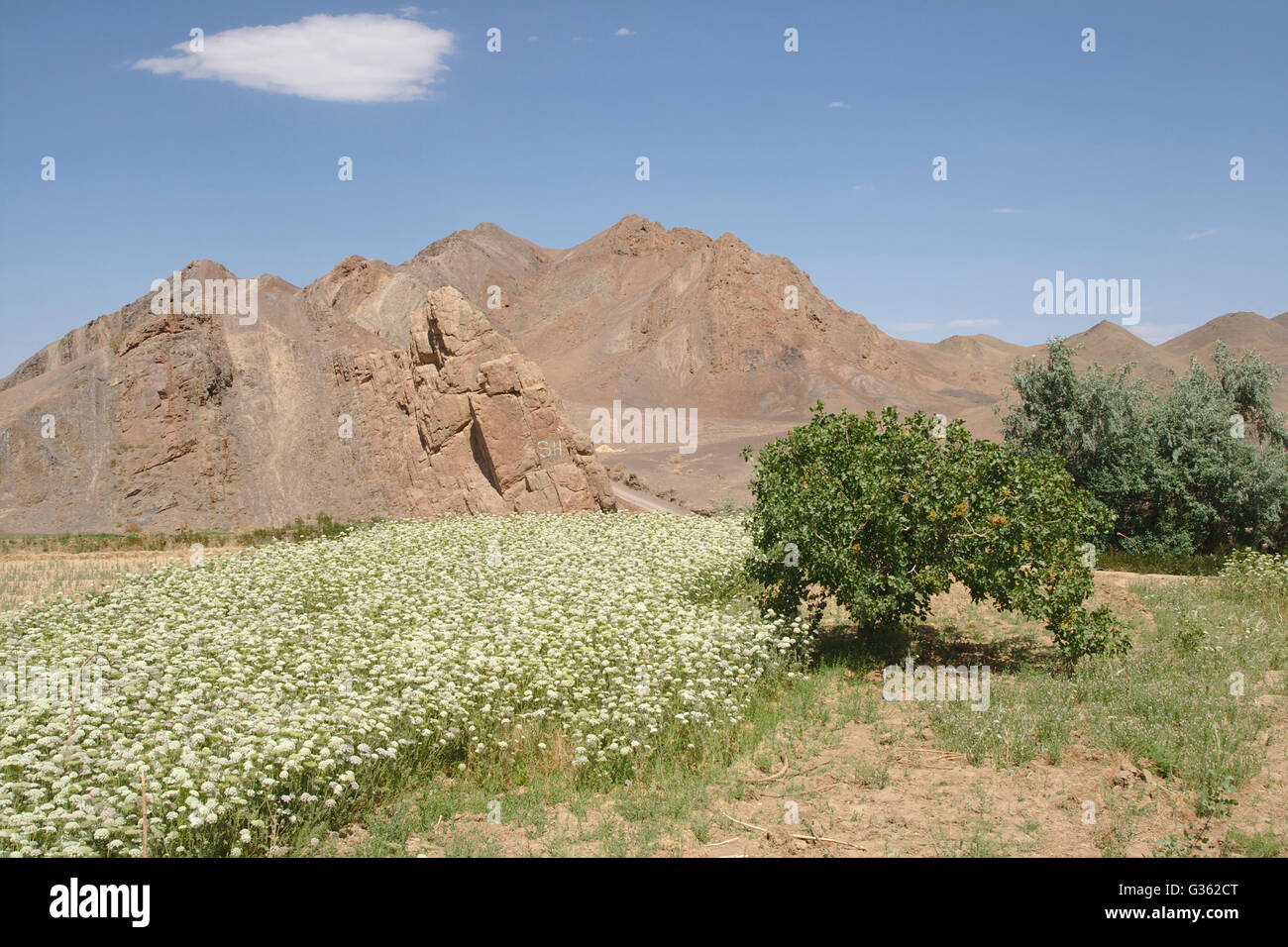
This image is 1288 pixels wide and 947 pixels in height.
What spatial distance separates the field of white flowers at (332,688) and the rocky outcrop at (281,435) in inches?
499

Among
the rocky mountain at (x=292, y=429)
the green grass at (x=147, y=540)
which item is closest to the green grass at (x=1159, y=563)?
the rocky mountain at (x=292, y=429)

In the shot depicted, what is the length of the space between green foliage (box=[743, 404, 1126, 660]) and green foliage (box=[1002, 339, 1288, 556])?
29.2 ft

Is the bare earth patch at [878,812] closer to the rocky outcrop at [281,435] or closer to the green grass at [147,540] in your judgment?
the green grass at [147,540]

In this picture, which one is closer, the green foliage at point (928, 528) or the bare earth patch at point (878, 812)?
the bare earth patch at point (878, 812)

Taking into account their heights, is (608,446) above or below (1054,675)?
above

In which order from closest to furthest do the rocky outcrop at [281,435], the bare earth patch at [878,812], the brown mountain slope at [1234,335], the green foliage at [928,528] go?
the bare earth patch at [878,812] → the green foliage at [928,528] → the rocky outcrop at [281,435] → the brown mountain slope at [1234,335]

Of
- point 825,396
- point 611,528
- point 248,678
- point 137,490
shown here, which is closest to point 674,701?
point 248,678

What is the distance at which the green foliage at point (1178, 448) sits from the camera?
19375 mm

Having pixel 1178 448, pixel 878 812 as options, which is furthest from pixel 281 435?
pixel 878 812

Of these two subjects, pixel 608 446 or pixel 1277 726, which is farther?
pixel 608 446

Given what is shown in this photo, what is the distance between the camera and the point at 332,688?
286 inches

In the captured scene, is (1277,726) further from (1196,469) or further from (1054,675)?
(1196,469)

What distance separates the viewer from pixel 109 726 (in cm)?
617

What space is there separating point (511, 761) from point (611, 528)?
1026 centimetres
